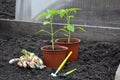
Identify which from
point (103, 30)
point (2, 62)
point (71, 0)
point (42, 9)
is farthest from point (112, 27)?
point (2, 62)

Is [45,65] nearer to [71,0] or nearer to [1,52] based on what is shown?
[1,52]

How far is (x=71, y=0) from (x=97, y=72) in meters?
1.80

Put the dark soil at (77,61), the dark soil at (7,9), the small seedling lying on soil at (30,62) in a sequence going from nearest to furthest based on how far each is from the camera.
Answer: the dark soil at (77,61), the small seedling lying on soil at (30,62), the dark soil at (7,9)

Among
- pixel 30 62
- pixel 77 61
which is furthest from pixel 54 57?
pixel 77 61

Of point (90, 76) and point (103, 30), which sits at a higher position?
point (103, 30)

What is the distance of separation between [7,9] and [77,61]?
286cm

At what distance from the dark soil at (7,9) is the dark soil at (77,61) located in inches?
32.2

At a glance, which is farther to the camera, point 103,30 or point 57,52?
point 103,30

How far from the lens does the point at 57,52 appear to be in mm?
3092

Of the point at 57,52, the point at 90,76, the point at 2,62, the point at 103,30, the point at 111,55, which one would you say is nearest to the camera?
the point at 90,76

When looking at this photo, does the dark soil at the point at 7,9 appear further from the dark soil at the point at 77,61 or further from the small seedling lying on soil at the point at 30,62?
the small seedling lying on soil at the point at 30,62

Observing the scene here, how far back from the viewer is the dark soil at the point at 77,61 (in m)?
2.88

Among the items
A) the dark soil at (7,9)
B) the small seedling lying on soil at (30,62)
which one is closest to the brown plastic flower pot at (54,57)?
the small seedling lying on soil at (30,62)

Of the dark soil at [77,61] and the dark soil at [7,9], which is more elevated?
the dark soil at [7,9]
